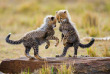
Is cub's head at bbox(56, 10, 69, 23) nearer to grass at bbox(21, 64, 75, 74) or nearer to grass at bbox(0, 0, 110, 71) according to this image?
grass at bbox(21, 64, 75, 74)

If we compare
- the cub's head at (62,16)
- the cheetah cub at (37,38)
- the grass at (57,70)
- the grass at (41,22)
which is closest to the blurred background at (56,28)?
the grass at (41,22)

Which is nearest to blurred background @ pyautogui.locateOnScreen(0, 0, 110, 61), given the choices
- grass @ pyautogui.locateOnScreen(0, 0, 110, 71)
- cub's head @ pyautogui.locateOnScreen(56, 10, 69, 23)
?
grass @ pyautogui.locateOnScreen(0, 0, 110, 71)

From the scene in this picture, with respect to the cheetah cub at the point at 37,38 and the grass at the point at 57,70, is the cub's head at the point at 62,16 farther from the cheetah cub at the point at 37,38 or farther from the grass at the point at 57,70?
the grass at the point at 57,70

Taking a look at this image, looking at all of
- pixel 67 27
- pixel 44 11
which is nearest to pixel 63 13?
pixel 67 27

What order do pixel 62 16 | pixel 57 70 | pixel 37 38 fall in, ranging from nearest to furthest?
pixel 57 70, pixel 37 38, pixel 62 16

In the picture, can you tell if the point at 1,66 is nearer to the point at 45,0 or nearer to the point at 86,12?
the point at 86,12

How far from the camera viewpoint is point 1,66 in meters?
8.23

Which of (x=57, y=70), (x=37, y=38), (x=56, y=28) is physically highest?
(x=56, y=28)

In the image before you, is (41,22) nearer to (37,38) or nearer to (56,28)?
(56,28)

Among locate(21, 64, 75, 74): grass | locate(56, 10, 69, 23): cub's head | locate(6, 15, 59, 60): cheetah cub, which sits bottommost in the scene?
locate(21, 64, 75, 74): grass

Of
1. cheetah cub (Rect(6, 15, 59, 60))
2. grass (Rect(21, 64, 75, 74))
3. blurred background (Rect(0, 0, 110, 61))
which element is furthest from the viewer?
blurred background (Rect(0, 0, 110, 61))

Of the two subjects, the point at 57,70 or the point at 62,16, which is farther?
the point at 62,16

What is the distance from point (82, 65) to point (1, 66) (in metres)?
2.00

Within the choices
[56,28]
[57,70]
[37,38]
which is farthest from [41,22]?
[57,70]
